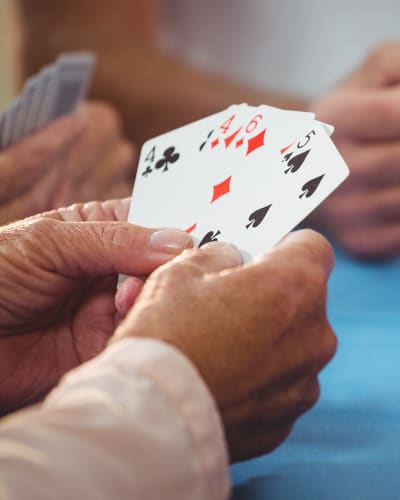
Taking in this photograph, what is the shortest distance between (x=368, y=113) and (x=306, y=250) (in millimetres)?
822

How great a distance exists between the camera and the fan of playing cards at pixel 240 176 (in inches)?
31.8

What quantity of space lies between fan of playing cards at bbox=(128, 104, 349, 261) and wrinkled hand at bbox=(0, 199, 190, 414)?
0.06 meters

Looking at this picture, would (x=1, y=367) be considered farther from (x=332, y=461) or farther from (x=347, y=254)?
(x=347, y=254)

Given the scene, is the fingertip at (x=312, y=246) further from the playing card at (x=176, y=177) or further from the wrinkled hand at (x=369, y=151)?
the wrinkled hand at (x=369, y=151)

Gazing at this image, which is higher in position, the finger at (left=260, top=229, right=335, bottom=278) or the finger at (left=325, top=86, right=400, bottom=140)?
the finger at (left=260, top=229, right=335, bottom=278)

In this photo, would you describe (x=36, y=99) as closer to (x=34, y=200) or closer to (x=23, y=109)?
(x=23, y=109)

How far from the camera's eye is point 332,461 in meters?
0.78

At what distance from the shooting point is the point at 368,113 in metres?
1.46

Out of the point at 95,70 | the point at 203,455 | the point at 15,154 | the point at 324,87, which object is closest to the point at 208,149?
the point at 203,455

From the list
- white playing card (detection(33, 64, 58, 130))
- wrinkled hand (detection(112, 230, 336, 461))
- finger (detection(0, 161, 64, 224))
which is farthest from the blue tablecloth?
white playing card (detection(33, 64, 58, 130))

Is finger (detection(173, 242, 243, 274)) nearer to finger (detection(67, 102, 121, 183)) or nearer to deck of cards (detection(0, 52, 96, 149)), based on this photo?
deck of cards (detection(0, 52, 96, 149))

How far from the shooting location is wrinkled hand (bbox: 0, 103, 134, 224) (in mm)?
1537

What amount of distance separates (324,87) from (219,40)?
56 centimetres

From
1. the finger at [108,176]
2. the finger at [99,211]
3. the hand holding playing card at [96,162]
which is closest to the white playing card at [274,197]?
the finger at [99,211]
